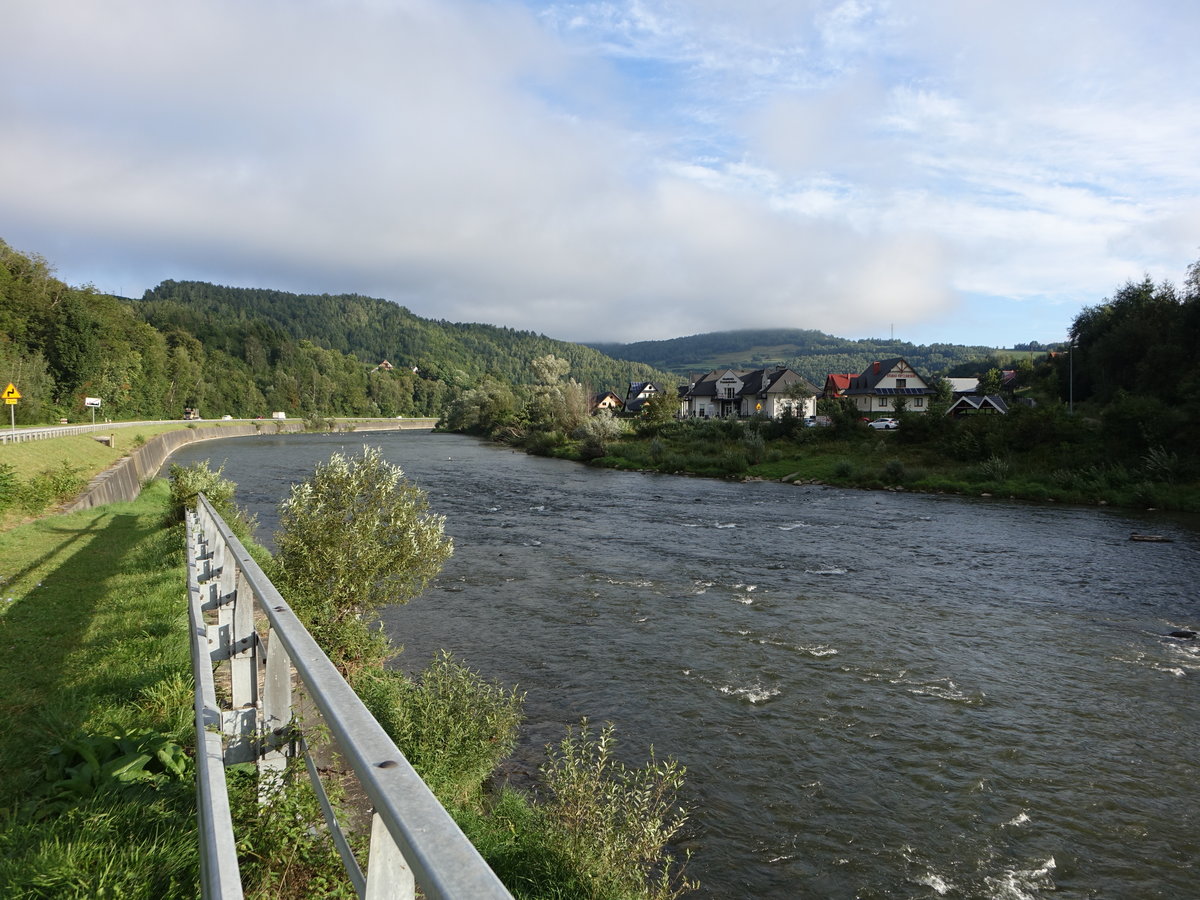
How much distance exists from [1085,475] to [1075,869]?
36.9m

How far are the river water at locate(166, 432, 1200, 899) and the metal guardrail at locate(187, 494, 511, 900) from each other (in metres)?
5.17

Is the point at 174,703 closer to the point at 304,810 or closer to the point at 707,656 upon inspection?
the point at 304,810

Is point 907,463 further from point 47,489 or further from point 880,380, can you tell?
point 880,380

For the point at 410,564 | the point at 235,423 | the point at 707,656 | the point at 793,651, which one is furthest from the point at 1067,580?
the point at 235,423

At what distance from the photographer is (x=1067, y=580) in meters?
19.9

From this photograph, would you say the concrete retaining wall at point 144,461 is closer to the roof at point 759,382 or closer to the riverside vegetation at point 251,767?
the riverside vegetation at point 251,767

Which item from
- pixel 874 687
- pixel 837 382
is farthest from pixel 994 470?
pixel 837 382

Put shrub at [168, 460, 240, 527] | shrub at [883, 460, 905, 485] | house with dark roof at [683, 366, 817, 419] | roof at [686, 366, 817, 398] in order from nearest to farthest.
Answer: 1. shrub at [168, 460, 240, 527]
2. shrub at [883, 460, 905, 485]
3. house with dark roof at [683, 366, 817, 419]
4. roof at [686, 366, 817, 398]

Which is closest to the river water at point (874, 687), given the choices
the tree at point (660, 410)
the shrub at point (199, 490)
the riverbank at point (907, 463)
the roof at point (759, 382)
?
the shrub at point (199, 490)

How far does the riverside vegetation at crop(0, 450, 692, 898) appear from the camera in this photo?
12.7ft

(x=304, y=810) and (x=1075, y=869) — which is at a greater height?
(x=304, y=810)

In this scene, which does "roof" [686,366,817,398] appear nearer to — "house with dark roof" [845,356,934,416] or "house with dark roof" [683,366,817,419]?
"house with dark roof" [683,366,817,419]

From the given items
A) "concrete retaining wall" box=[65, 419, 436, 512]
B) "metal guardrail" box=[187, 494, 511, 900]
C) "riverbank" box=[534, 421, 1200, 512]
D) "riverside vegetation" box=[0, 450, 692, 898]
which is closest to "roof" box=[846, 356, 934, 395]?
"riverbank" box=[534, 421, 1200, 512]

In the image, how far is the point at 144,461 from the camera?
144 feet
